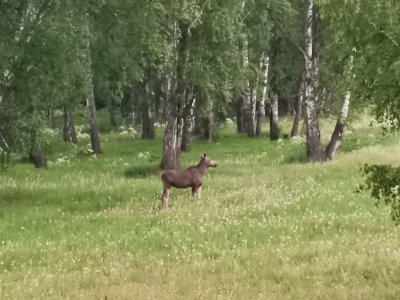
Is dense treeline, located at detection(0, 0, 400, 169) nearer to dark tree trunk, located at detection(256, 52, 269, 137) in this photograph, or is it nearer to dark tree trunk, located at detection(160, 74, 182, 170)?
dark tree trunk, located at detection(160, 74, 182, 170)


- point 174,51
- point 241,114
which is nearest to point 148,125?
point 241,114

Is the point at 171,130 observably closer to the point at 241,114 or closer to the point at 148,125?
the point at 148,125

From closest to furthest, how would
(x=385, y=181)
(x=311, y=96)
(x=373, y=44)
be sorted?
(x=373, y=44)
(x=385, y=181)
(x=311, y=96)

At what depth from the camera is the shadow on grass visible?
29139 mm

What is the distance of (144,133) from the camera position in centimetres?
5116

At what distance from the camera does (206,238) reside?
15406 mm

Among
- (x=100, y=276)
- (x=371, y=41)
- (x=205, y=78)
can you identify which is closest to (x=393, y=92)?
(x=371, y=41)

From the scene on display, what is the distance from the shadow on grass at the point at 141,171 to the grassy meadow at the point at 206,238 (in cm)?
127

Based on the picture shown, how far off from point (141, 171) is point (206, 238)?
48.2 feet

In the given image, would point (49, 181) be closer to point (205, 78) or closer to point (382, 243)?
point (205, 78)

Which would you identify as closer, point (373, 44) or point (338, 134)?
point (373, 44)

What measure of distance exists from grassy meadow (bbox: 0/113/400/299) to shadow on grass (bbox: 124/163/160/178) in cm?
127

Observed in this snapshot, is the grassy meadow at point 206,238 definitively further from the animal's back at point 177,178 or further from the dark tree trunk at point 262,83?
the dark tree trunk at point 262,83

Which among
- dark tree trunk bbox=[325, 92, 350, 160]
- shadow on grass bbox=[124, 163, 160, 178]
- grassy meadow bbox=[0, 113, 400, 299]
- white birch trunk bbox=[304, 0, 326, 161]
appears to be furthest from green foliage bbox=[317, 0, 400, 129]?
dark tree trunk bbox=[325, 92, 350, 160]
